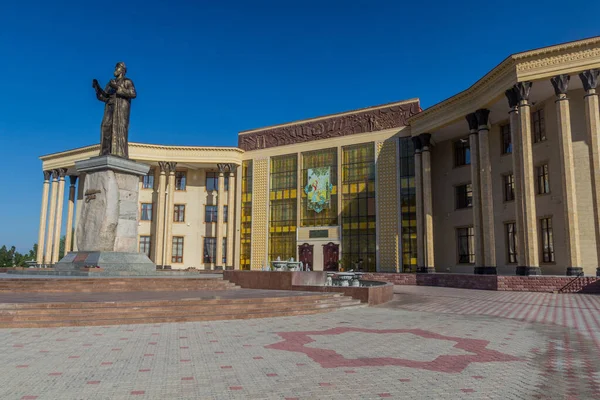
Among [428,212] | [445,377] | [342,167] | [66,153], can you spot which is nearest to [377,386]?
[445,377]

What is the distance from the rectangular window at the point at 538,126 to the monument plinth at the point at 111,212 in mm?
19826

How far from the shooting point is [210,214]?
4078cm

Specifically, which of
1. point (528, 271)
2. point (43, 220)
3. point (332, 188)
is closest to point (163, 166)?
point (43, 220)

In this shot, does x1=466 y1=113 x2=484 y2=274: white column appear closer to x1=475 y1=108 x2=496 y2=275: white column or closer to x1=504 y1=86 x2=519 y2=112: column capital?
x1=475 y1=108 x2=496 y2=275: white column

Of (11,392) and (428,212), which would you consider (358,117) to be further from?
(11,392)

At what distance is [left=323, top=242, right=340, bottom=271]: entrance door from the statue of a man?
21.1 m

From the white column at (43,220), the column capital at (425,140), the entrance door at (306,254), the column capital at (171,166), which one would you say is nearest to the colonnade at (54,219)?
the white column at (43,220)

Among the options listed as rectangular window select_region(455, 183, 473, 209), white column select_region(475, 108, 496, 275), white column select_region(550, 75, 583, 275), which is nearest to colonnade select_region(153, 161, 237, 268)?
rectangular window select_region(455, 183, 473, 209)

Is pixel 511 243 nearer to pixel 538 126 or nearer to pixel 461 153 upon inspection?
pixel 538 126

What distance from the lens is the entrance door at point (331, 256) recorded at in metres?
34.9

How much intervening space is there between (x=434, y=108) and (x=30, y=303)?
84.4ft

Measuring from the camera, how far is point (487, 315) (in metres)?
11.3

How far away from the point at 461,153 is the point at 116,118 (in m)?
22.7

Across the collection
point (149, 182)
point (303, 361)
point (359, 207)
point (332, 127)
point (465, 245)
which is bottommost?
point (303, 361)
